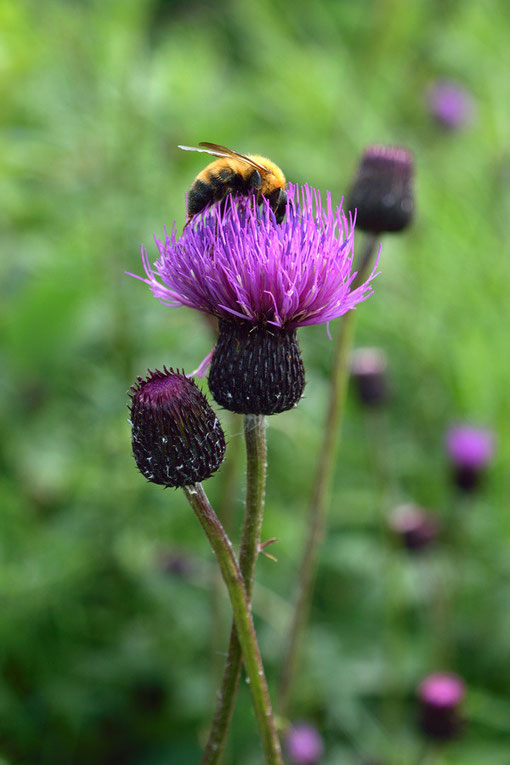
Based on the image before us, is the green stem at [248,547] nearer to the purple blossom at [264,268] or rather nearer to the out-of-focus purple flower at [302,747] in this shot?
the purple blossom at [264,268]

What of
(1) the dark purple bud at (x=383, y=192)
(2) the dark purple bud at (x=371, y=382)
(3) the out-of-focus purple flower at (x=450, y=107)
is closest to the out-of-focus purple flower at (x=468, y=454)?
(2) the dark purple bud at (x=371, y=382)

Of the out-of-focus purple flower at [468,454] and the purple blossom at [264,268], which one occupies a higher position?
the purple blossom at [264,268]

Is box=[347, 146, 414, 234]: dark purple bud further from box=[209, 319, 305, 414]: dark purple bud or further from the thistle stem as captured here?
box=[209, 319, 305, 414]: dark purple bud

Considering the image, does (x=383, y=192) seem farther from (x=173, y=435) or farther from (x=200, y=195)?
(x=173, y=435)

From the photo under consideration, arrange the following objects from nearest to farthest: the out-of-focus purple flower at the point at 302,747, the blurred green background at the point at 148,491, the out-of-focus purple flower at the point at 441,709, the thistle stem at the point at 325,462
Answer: the thistle stem at the point at 325,462
the out-of-focus purple flower at the point at 441,709
the out-of-focus purple flower at the point at 302,747
the blurred green background at the point at 148,491

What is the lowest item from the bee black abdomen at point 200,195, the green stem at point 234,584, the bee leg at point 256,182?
the green stem at point 234,584

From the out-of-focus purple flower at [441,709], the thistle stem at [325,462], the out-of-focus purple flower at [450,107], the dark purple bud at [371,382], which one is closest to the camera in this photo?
the thistle stem at [325,462]

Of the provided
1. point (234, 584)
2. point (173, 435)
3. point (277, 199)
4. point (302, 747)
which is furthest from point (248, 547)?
point (302, 747)
